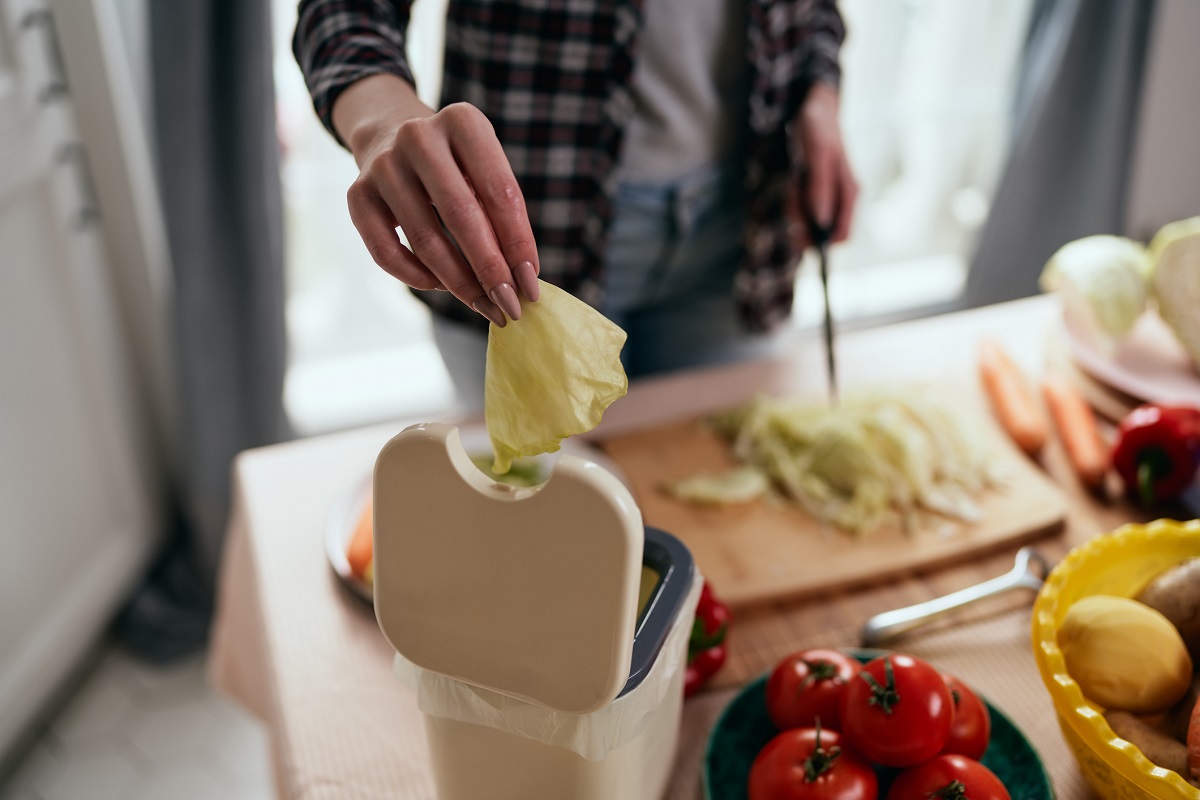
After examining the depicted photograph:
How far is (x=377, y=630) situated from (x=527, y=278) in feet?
1.63

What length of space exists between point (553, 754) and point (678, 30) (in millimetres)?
950

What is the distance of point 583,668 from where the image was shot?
0.60 m

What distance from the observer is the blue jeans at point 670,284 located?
1.35m

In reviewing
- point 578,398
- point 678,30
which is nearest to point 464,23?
point 678,30

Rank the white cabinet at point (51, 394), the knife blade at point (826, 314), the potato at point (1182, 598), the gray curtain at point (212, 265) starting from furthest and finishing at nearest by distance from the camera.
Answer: the gray curtain at point (212, 265) < the white cabinet at point (51, 394) < the knife blade at point (826, 314) < the potato at point (1182, 598)

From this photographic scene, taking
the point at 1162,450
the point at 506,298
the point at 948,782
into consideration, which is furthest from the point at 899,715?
the point at 1162,450

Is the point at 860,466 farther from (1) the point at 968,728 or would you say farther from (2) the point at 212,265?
(2) the point at 212,265

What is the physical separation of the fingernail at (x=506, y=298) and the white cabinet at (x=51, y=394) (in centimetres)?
138

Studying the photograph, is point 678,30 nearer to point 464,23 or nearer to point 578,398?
point 464,23

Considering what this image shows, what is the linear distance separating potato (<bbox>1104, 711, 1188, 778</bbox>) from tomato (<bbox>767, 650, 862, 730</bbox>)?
0.64 feet

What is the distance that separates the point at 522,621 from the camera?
2.01ft

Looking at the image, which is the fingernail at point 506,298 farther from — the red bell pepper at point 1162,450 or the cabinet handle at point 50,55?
the cabinet handle at point 50,55

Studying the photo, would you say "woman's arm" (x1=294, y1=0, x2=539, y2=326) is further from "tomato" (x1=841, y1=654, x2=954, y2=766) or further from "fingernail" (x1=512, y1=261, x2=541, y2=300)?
"tomato" (x1=841, y1=654, x2=954, y2=766)

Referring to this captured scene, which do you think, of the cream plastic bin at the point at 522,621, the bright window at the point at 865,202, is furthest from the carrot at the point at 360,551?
the bright window at the point at 865,202
